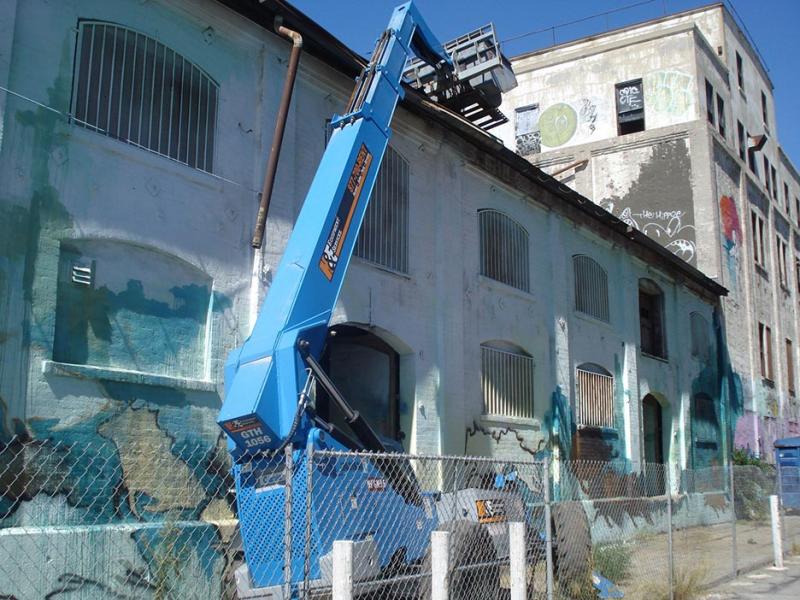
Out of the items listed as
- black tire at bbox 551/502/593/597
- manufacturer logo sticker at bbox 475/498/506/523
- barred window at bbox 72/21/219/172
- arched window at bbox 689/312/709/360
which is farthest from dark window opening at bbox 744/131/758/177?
manufacturer logo sticker at bbox 475/498/506/523

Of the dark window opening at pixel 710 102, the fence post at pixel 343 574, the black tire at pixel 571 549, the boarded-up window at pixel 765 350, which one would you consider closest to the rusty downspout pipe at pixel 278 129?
the black tire at pixel 571 549

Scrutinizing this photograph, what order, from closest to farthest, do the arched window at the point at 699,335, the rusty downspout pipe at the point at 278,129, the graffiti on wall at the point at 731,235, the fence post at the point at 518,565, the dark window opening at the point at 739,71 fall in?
the fence post at the point at 518,565 < the rusty downspout pipe at the point at 278,129 < the arched window at the point at 699,335 < the graffiti on wall at the point at 731,235 < the dark window opening at the point at 739,71

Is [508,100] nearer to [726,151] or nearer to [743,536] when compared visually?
[726,151]

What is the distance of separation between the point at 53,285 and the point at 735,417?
22848mm

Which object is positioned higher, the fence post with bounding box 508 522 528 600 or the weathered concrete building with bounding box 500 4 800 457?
the weathered concrete building with bounding box 500 4 800 457

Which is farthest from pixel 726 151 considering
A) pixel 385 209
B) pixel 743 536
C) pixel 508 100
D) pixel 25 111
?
pixel 25 111

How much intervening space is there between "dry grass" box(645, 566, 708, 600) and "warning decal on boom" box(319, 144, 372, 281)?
536 centimetres

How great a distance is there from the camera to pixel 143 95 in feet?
29.9

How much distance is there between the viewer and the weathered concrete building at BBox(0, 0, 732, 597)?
7.76 meters

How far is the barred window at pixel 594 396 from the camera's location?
16859 millimetres

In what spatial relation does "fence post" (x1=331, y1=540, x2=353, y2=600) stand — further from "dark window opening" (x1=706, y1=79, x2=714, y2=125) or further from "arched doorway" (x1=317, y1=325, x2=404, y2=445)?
"dark window opening" (x1=706, y1=79, x2=714, y2=125)

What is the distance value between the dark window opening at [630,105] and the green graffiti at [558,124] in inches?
61.0

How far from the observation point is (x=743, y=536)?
17734mm

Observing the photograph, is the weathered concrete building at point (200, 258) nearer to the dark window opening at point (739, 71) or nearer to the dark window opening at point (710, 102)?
the dark window opening at point (710, 102)
